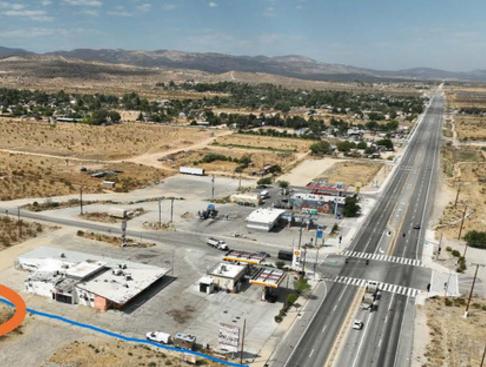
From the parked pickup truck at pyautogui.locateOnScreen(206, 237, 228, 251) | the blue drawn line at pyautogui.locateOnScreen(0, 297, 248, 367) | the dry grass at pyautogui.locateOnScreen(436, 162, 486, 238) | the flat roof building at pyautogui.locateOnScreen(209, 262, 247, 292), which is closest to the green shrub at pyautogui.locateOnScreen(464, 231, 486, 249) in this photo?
the dry grass at pyautogui.locateOnScreen(436, 162, 486, 238)

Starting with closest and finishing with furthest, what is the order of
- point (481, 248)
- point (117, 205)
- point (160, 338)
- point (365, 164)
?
point (160, 338)
point (481, 248)
point (117, 205)
point (365, 164)

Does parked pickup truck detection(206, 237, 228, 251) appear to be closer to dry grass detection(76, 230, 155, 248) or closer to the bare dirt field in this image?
dry grass detection(76, 230, 155, 248)

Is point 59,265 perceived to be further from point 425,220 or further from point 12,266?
point 425,220

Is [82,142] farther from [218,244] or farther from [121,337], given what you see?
[121,337]

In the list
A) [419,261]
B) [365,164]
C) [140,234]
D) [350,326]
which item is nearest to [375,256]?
[419,261]

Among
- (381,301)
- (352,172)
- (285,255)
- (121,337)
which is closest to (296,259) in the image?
(285,255)

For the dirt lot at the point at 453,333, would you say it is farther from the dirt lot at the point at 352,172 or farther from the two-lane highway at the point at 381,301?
the dirt lot at the point at 352,172
